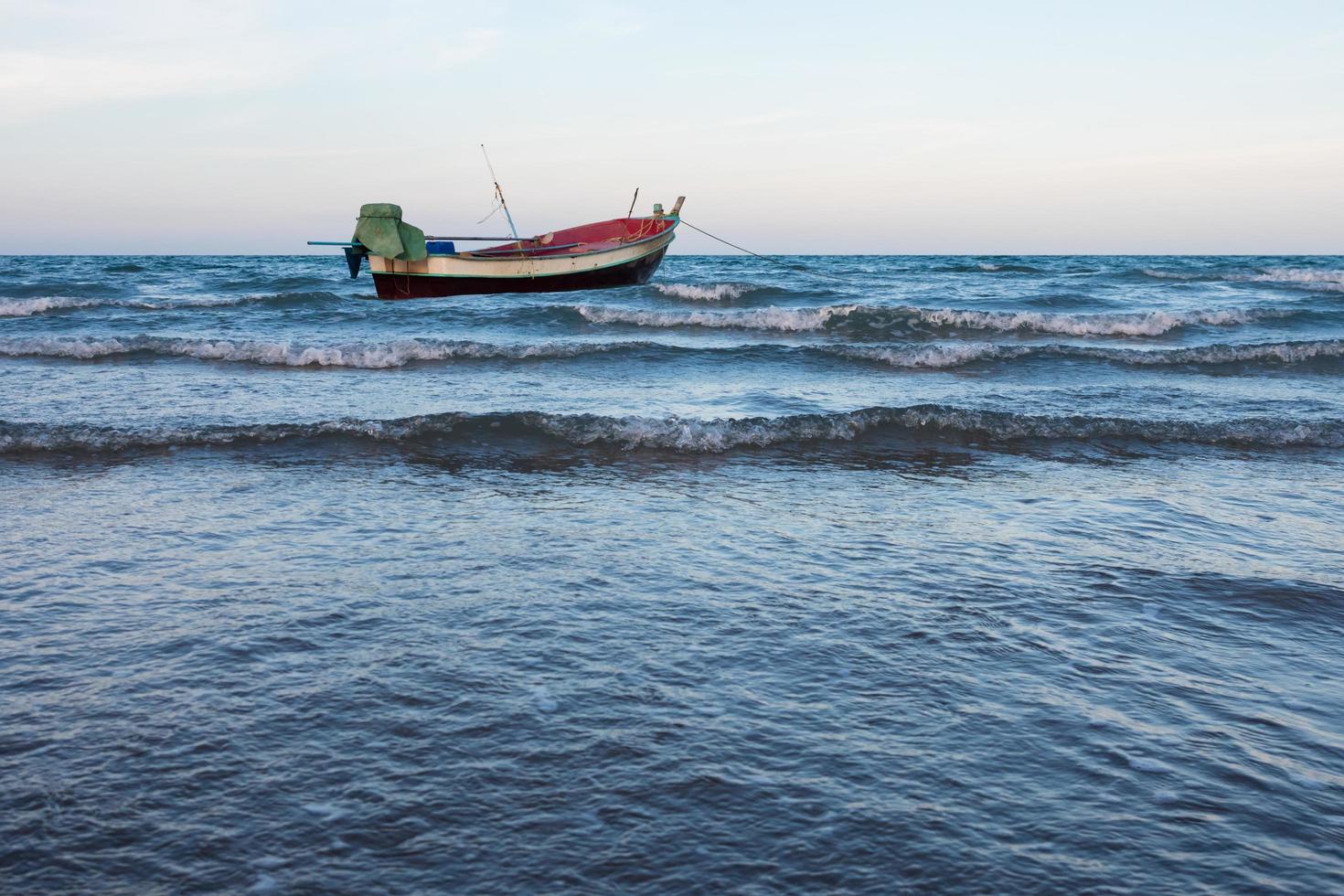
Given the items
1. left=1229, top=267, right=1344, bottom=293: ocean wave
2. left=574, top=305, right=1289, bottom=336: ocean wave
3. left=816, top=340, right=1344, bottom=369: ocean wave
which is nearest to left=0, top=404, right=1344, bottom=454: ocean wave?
left=816, top=340, right=1344, bottom=369: ocean wave

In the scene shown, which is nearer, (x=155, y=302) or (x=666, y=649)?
(x=666, y=649)

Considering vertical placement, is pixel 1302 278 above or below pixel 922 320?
above

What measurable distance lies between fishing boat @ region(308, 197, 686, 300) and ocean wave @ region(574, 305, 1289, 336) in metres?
3.79

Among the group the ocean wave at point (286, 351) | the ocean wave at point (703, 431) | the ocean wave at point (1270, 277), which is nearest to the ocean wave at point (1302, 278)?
the ocean wave at point (1270, 277)

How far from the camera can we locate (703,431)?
29.8 feet

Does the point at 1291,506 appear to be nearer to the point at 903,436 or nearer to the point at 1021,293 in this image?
the point at 903,436

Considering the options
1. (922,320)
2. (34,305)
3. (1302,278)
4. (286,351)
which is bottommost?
(286,351)

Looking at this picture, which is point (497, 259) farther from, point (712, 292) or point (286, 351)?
point (286, 351)

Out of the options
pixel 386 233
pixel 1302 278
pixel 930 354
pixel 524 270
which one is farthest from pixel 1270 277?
pixel 386 233

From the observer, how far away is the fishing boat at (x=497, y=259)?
24328 mm

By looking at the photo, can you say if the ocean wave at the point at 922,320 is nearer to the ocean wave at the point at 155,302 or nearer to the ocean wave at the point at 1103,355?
the ocean wave at the point at 1103,355

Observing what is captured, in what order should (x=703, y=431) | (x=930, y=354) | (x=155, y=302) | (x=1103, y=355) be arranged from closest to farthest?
1. (x=703, y=431)
2. (x=930, y=354)
3. (x=1103, y=355)
4. (x=155, y=302)

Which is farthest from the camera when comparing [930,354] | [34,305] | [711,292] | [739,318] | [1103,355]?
[711,292]

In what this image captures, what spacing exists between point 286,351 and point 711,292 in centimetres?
1538
